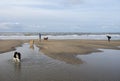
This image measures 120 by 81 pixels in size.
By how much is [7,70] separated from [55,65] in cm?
307

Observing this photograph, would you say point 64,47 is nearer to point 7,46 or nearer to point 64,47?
point 64,47

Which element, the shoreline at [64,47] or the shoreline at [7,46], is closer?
the shoreline at [64,47]

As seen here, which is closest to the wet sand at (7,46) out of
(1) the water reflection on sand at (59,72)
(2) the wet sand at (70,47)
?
(2) the wet sand at (70,47)

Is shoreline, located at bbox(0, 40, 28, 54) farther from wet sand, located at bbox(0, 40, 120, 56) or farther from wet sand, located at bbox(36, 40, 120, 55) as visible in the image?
wet sand, located at bbox(36, 40, 120, 55)

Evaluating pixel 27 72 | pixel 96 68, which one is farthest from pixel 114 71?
pixel 27 72

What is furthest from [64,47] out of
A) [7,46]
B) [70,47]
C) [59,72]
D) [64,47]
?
[59,72]

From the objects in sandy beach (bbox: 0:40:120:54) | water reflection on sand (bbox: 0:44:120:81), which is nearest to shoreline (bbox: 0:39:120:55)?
sandy beach (bbox: 0:40:120:54)

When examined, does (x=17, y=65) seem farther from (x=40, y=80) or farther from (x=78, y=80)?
(x=78, y=80)

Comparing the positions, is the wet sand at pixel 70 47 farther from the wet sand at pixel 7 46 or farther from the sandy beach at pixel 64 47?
the wet sand at pixel 7 46

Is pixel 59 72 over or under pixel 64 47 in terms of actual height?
over

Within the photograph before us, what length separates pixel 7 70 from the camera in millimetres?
13750

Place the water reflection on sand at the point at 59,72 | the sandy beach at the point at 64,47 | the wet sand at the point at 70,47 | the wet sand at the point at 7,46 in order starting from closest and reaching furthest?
the water reflection on sand at the point at 59,72, the wet sand at the point at 70,47, the sandy beach at the point at 64,47, the wet sand at the point at 7,46

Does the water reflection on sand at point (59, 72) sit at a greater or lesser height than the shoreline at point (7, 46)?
greater

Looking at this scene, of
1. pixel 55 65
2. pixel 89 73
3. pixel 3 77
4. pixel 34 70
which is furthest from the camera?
pixel 55 65
